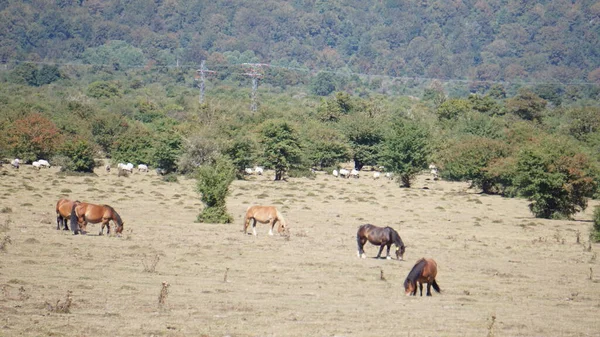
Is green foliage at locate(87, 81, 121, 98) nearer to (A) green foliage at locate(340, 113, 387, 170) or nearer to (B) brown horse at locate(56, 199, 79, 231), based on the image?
(A) green foliage at locate(340, 113, 387, 170)

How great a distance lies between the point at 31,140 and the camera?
7306 cm

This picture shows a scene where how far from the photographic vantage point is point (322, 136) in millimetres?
87438

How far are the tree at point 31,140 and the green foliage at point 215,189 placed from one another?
41.1 meters

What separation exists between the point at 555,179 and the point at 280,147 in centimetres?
3007

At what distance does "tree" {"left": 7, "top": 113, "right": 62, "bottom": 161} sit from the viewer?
72688 mm

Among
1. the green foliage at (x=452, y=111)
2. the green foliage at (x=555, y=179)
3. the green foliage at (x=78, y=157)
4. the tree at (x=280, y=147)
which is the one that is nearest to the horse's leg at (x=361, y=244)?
the green foliage at (x=555, y=179)

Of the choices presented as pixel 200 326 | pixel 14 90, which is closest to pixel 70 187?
pixel 200 326

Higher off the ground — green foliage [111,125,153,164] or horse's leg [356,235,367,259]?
green foliage [111,125,153,164]

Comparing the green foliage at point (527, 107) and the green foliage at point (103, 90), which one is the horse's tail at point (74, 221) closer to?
the green foliage at point (527, 107)

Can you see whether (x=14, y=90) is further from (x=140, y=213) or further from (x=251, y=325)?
(x=251, y=325)

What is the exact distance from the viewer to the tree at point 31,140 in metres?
72.7

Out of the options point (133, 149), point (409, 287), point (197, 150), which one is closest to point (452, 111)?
point (133, 149)

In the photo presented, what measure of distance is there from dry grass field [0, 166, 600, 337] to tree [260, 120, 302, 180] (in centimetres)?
2868

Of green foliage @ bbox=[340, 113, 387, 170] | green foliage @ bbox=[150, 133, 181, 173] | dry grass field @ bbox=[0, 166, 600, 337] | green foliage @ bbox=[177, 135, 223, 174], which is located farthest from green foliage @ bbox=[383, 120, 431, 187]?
dry grass field @ bbox=[0, 166, 600, 337]
